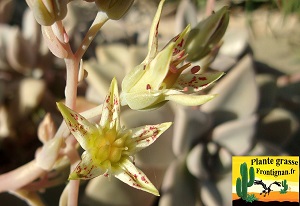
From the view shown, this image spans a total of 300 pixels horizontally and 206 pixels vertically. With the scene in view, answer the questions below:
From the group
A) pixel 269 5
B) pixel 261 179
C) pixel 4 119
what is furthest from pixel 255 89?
pixel 269 5

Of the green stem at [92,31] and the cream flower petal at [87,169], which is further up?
the green stem at [92,31]

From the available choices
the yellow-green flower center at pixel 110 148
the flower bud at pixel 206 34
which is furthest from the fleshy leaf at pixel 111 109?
the flower bud at pixel 206 34

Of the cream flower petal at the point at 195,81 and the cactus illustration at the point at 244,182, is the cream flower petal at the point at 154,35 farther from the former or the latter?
the cactus illustration at the point at 244,182

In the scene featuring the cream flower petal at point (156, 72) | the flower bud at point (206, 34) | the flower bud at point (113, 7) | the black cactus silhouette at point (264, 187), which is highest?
the flower bud at point (206, 34)

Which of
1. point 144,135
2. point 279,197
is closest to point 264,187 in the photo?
point 279,197

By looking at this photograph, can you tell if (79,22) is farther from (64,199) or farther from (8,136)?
(64,199)

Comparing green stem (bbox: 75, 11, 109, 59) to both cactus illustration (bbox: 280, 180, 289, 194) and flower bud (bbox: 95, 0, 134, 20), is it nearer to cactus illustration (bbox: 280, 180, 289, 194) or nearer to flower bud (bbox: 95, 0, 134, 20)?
flower bud (bbox: 95, 0, 134, 20)
